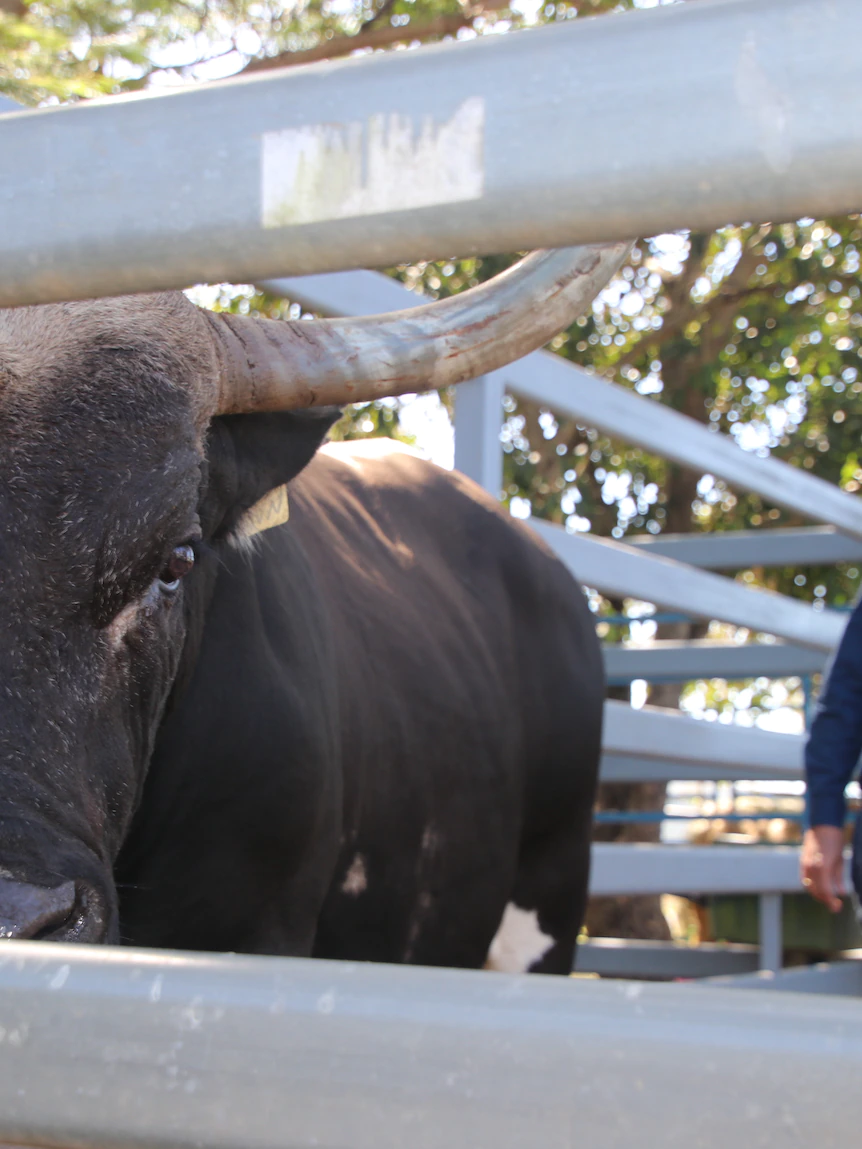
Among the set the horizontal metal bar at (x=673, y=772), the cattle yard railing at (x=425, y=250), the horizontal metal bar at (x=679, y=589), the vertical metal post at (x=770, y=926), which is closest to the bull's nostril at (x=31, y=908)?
the cattle yard railing at (x=425, y=250)

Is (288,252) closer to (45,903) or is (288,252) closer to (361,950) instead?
(45,903)

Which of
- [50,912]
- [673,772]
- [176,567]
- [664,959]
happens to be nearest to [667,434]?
[673,772]

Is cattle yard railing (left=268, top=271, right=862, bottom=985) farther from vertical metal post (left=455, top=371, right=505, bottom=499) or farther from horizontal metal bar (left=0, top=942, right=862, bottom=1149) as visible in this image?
horizontal metal bar (left=0, top=942, right=862, bottom=1149)

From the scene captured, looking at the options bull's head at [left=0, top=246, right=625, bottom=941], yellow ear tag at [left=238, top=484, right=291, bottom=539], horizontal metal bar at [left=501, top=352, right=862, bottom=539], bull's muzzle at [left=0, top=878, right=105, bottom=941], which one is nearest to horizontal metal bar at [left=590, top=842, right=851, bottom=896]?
horizontal metal bar at [left=501, top=352, right=862, bottom=539]

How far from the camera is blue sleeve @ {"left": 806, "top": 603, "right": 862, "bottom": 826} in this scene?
3412 mm

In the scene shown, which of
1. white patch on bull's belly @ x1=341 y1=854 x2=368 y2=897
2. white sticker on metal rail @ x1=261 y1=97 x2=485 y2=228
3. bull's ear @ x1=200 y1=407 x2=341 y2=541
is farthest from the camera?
white patch on bull's belly @ x1=341 y1=854 x2=368 y2=897

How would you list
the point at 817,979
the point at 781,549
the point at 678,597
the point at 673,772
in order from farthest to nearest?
the point at 781,549, the point at 673,772, the point at 817,979, the point at 678,597

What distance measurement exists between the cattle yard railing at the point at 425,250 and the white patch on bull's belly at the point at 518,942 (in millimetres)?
3898

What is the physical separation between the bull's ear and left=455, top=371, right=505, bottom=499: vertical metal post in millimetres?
1411

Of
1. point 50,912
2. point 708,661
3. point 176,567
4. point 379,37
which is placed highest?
point 379,37

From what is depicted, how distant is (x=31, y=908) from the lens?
1.57 m

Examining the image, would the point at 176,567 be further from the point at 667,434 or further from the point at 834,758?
the point at 667,434

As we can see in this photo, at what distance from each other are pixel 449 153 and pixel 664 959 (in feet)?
22.1

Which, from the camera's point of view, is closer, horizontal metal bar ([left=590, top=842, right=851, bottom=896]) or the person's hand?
the person's hand
